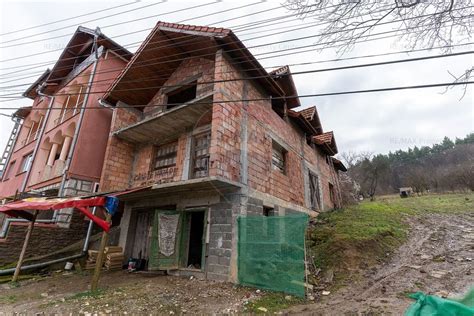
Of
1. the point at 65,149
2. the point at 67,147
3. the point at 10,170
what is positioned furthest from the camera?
the point at 10,170

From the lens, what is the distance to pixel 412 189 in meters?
28.7

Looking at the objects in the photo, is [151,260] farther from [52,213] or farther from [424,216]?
[424,216]

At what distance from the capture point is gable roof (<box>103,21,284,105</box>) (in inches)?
309

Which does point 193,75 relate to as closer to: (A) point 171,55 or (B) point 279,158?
(A) point 171,55

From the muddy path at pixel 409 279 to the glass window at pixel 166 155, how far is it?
669cm

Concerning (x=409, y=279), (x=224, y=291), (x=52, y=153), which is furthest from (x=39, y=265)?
(x=409, y=279)

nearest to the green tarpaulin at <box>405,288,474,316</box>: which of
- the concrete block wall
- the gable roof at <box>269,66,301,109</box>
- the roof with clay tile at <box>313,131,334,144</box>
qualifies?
the concrete block wall

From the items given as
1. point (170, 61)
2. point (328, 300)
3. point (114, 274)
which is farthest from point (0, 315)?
point (170, 61)

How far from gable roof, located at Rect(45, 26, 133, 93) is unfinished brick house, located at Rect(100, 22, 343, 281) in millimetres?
4673

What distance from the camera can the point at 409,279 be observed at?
5.57 metres

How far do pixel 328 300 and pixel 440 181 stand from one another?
101ft

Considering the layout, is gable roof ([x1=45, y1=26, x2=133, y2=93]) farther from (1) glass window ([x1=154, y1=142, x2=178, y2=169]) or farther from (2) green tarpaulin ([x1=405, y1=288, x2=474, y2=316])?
(2) green tarpaulin ([x1=405, y1=288, x2=474, y2=316])

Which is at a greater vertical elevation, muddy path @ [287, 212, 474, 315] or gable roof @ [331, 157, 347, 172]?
gable roof @ [331, 157, 347, 172]

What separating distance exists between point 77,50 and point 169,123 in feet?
38.7
